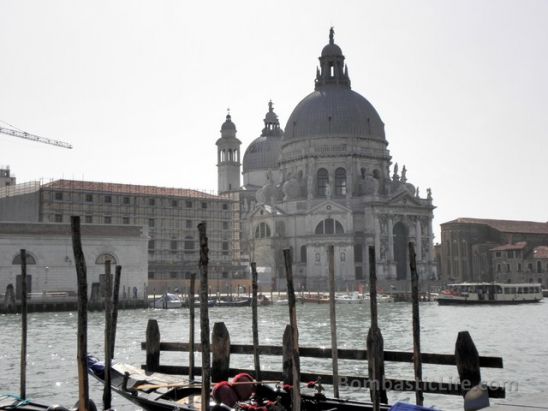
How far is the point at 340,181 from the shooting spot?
2918 inches

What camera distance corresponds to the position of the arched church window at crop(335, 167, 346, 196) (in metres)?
73.9

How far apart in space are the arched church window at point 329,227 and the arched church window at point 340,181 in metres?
4.75

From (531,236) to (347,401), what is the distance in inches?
3088

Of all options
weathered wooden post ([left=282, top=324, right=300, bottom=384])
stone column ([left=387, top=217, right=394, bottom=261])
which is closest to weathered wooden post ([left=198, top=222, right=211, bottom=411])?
weathered wooden post ([left=282, top=324, right=300, bottom=384])

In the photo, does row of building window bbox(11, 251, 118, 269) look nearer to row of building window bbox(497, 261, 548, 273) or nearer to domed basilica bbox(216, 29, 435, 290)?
domed basilica bbox(216, 29, 435, 290)

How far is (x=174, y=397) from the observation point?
12.4m

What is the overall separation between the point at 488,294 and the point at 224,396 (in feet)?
157

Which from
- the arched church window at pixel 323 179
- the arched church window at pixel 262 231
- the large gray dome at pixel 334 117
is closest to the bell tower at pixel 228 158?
the large gray dome at pixel 334 117

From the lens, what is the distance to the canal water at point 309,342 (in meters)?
16.2

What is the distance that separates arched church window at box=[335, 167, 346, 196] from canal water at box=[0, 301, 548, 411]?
31496mm

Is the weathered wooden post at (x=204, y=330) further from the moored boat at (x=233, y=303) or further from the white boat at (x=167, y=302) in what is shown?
the moored boat at (x=233, y=303)

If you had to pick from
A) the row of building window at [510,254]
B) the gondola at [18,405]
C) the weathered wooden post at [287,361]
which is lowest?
the gondola at [18,405]

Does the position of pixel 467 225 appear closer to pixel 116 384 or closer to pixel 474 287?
pixel 474 287

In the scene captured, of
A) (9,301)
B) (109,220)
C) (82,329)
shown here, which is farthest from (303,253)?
(82,329)
